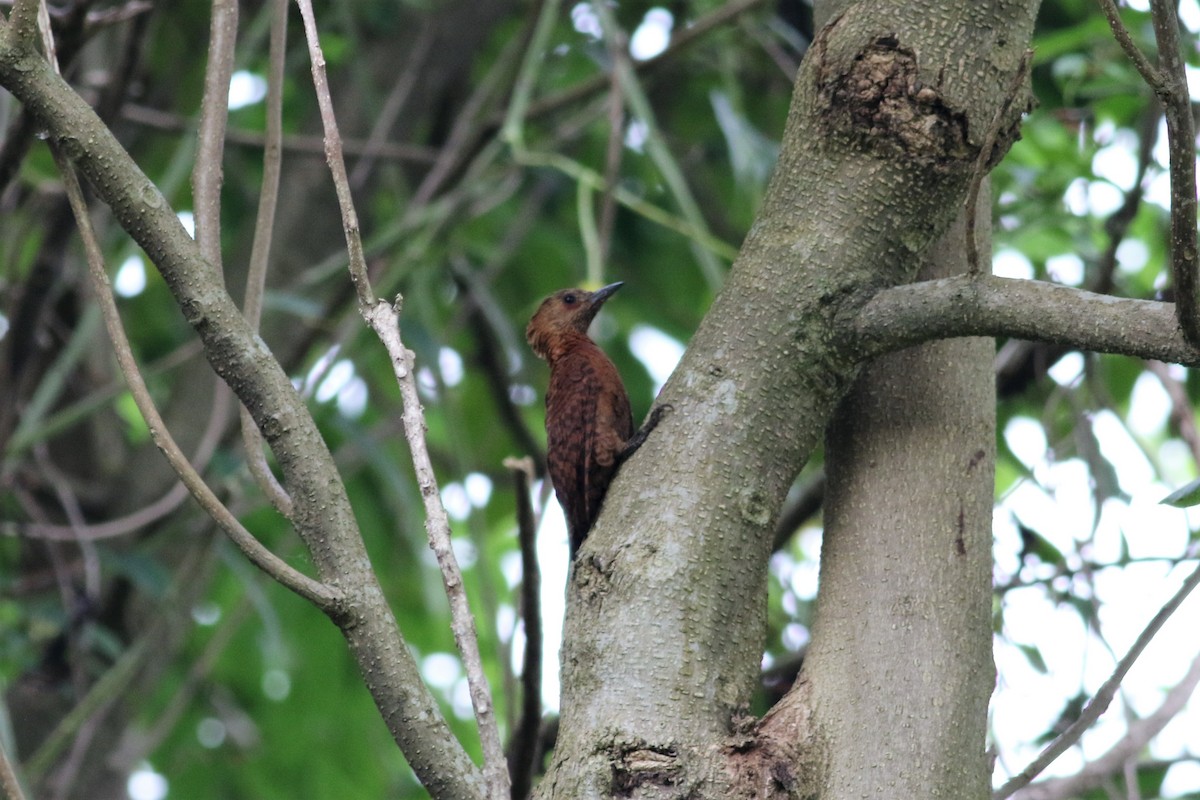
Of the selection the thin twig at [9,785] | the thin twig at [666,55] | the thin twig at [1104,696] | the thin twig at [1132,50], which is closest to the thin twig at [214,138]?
the thin twig at [9,785]

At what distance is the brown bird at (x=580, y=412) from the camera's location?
2949mm

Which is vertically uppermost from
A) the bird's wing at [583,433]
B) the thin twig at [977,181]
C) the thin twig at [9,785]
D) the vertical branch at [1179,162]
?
the bird's wing at [583,433]

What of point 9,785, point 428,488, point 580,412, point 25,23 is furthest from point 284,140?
point 9,785

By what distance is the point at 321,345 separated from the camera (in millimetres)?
4781

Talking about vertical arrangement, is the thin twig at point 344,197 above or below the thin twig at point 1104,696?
above

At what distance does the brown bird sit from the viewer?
9.68 feet

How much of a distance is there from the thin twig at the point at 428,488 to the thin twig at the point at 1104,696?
2.27 feet

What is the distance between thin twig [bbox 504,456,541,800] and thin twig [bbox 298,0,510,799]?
22 cm

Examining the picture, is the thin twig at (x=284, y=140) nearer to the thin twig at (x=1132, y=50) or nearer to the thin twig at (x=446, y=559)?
the thin twig at (x=446, y=559)

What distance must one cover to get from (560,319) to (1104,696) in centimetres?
249

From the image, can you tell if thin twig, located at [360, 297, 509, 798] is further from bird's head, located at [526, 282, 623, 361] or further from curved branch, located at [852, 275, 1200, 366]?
bird's head, located at [526, 282, 623, 361]

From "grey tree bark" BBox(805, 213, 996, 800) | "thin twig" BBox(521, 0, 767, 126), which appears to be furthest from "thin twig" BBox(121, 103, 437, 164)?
"grey tree bark" BBox(805, 213, 996, 800)

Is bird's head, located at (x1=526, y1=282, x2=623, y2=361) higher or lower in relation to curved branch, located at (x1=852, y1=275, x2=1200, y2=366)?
higher

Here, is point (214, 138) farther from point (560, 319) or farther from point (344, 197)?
point (560, 319)
